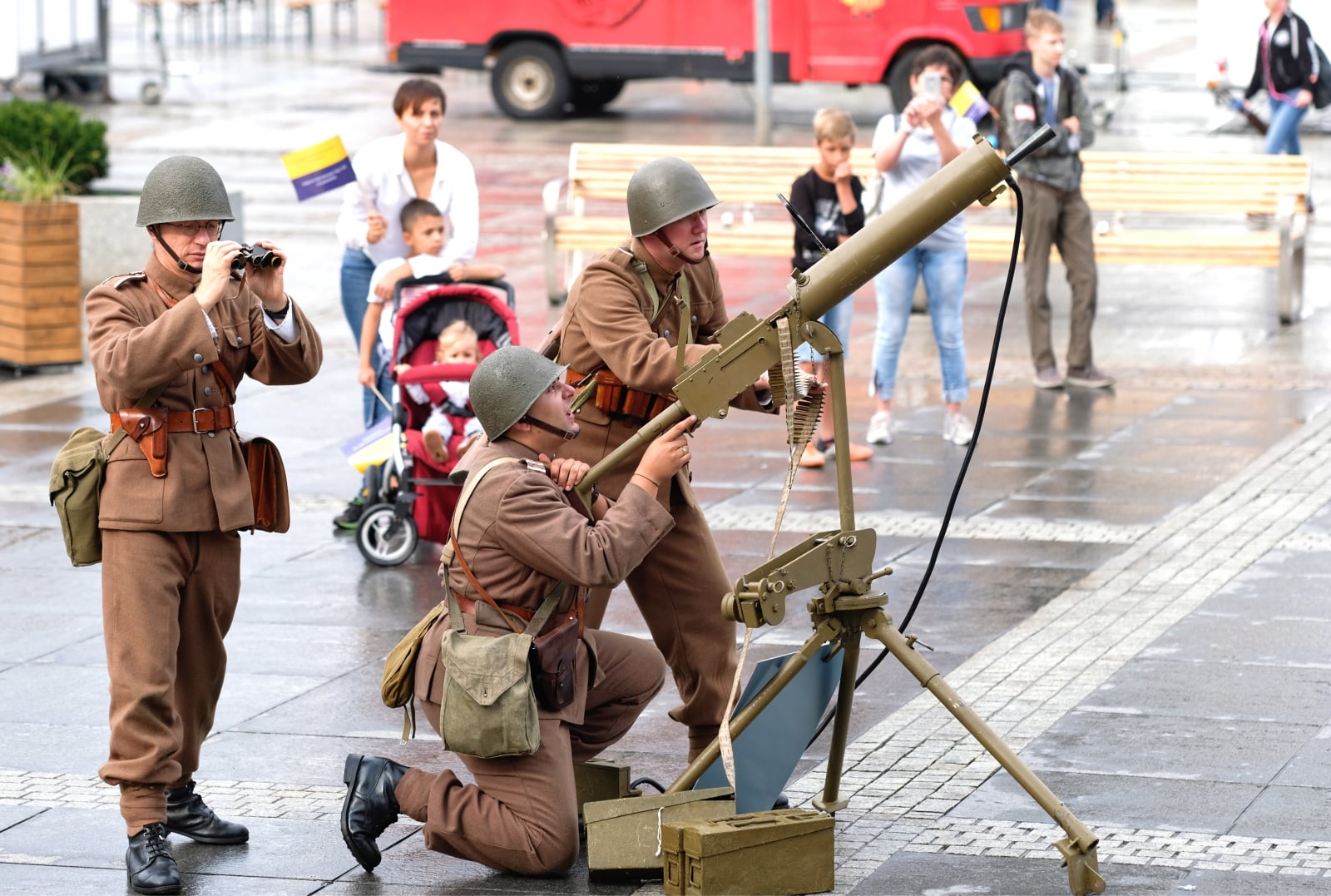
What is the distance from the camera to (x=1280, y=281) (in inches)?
540

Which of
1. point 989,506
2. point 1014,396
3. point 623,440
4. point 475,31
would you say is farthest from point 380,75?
point 623,440

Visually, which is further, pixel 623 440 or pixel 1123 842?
pixel 623 440

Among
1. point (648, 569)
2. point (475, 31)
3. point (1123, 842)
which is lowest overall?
point (1123, 842)

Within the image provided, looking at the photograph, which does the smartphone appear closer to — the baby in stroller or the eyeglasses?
the baby in stroller

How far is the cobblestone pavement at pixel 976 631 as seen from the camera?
5.74 m

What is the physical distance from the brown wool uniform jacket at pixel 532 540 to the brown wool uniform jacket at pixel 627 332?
0.47 meters

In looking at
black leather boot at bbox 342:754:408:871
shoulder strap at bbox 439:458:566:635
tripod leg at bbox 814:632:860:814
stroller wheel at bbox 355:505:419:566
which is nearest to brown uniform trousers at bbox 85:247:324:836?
black leather boot at bbox 342:754:408:871

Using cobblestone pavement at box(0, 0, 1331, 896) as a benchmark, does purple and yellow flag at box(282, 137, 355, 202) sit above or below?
above

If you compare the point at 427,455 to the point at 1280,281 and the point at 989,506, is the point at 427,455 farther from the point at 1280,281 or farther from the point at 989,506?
the point at 1280,281

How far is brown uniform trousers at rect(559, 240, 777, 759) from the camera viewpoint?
6.09 m

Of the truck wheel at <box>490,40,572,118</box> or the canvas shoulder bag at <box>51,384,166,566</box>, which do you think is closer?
the canvas shoulder bag at <box>51,384,166,566</box>

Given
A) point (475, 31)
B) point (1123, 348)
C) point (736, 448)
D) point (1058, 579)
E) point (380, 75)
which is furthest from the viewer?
point (380, 75)

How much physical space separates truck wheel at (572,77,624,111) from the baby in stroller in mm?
18022

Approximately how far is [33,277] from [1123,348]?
7.05 metres
